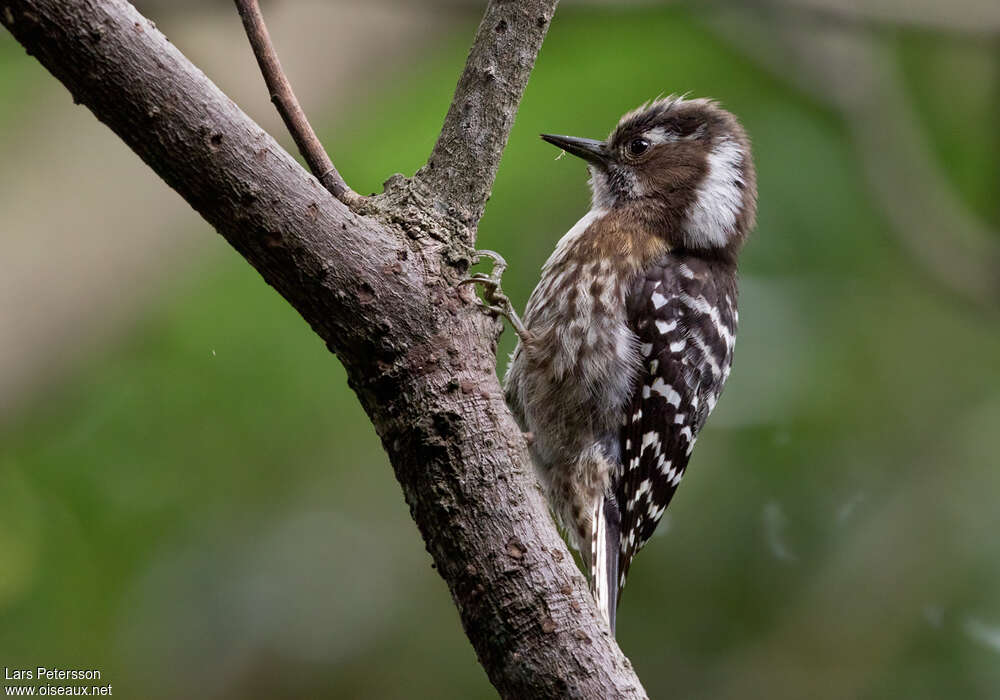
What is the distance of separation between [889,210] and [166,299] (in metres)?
3.81

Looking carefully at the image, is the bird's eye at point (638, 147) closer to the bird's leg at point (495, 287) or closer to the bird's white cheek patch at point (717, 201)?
the bird's white cheek patch at point (717, 201)

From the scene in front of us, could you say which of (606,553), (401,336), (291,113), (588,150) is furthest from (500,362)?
(401,336)

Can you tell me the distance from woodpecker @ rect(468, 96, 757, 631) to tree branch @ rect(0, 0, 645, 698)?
1.23 metres

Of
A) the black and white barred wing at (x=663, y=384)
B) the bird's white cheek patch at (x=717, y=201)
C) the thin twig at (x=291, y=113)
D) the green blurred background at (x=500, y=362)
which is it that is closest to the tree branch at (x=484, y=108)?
the thin twig at (x=291, y=113)

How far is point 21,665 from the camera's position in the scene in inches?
188

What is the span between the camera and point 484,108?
2578mm

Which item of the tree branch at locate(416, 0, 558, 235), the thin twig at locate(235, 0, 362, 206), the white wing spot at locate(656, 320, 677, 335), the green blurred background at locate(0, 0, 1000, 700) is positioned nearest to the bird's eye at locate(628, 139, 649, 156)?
the white wing spot at locate(656, 320, 677, 335)

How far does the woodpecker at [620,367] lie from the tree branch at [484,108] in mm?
974

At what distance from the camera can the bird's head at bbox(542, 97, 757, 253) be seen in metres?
4.06

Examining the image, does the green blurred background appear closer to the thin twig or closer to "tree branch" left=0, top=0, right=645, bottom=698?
the thin twig

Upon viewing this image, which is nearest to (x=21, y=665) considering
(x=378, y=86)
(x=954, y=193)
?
(x=378, y=86)

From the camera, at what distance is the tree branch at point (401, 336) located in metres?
2.00

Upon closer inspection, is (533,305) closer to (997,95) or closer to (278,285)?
(278,285)

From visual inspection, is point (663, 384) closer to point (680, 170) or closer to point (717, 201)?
point (717, 201)
